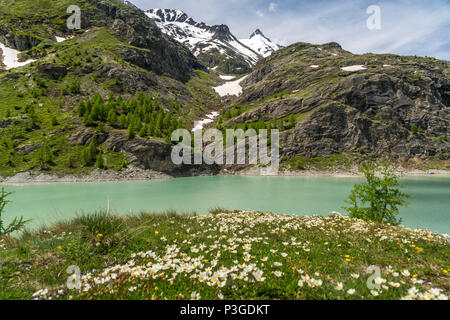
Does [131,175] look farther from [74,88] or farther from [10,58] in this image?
[10,58]

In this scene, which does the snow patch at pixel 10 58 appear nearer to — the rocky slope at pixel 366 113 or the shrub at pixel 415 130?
the rocky slope at pixel 366 113

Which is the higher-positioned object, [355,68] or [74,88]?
[355,68]

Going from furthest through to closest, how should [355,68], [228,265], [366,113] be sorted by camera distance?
1. [355,68]
2. [366,113]
3. [228,265]

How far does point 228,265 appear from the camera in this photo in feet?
16.1

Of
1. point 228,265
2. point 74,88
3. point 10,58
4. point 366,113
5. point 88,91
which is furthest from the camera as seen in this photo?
point 10,58

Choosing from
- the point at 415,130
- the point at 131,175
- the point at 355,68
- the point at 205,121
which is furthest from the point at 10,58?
the point at 415,130

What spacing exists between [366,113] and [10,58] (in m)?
171

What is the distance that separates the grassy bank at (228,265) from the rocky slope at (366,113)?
68.8 metres

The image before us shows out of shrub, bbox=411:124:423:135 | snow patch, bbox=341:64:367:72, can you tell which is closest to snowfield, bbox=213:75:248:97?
snow patch, bbox=341:64:367:72

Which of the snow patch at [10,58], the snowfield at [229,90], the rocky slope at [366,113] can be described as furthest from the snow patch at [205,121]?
the snow patch at [10,58]

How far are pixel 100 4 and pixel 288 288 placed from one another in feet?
618

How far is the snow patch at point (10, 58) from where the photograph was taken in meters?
103

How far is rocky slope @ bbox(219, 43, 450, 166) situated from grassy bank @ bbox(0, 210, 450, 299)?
2707 inches

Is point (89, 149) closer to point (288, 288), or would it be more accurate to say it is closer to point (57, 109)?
point (57, 109)
